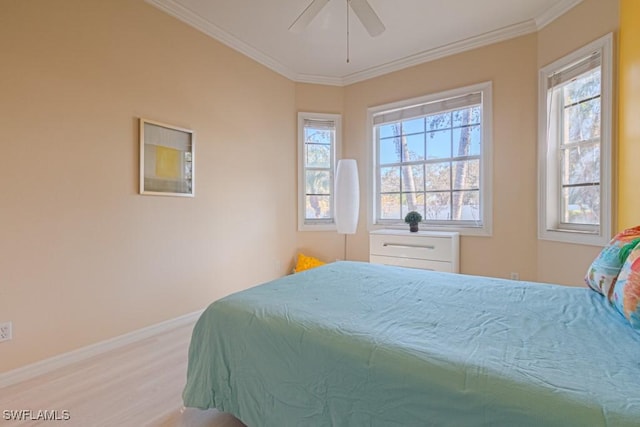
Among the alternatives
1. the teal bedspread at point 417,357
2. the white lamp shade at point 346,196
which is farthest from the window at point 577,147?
the white lamp shade at point 346,196

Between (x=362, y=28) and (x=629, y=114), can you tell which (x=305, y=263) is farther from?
(x=629, y=114)

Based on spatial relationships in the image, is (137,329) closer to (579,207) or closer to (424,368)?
(424,368)

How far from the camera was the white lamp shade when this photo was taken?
12.1 ft

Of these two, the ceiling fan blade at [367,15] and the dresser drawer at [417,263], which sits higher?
the ceiling fan blade at [367,15]

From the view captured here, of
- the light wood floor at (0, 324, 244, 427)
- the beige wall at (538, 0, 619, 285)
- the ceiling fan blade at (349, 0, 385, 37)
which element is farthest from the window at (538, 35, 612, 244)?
the light wood floor at (0, 324, 244, 427)

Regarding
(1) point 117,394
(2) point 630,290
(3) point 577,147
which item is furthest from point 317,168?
(2) point 630,290

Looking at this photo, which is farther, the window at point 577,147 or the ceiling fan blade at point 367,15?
the window at point 577,147

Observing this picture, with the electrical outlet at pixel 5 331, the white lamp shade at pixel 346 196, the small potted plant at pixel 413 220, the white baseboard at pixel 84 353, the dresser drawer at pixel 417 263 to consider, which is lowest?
the white baseboard at pixel 84 353

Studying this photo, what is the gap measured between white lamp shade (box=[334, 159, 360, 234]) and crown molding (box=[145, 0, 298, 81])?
143 centimetres

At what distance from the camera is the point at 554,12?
8.72ft

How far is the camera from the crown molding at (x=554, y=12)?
8.28 feet

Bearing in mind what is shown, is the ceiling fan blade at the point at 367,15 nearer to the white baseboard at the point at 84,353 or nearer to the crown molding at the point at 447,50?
the crown molding at the point at 447,50

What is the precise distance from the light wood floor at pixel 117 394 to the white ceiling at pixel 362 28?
2.83 metres

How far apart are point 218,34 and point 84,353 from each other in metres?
3.00
